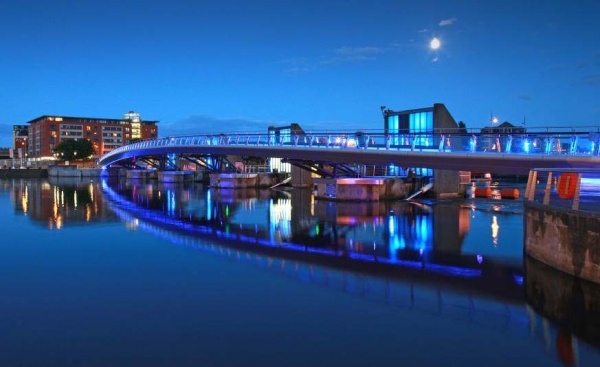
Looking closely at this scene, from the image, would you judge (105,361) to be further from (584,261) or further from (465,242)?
(465,242)

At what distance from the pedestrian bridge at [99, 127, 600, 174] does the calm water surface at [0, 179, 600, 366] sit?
25.9 ft

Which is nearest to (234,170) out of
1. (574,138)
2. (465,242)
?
(574,138)

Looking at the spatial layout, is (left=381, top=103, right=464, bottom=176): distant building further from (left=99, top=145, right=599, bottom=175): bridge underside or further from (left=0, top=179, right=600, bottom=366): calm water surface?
(left=0, top=179, right=600, bottom=366): calm water surface

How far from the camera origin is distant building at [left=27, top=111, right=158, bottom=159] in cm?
16100

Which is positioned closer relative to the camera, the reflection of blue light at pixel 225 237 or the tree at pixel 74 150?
the reflection of blue light at pixel 225 237

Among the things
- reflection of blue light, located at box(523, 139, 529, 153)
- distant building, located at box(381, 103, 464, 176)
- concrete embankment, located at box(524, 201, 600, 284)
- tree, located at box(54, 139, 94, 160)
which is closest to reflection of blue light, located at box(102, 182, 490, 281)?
concrete embankment, located at box(524, 201, 600, 284)

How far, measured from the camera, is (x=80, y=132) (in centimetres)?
16288

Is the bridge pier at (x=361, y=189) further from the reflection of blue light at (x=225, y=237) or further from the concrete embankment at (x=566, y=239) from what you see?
the concrete embankment at (x=566, y=239)

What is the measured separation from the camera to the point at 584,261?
9367mm

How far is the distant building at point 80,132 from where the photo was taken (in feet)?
528

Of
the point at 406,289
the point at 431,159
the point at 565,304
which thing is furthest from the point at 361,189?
the point at 565,304

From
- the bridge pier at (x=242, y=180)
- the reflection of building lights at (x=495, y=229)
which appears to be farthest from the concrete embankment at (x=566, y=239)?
the bridge pier at (x=242, y=180)

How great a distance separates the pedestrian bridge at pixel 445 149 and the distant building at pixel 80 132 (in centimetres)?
13279

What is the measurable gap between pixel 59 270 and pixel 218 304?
16.3ft
